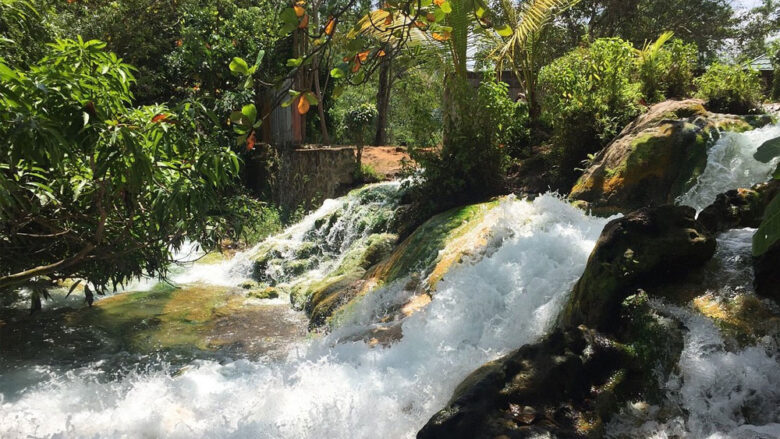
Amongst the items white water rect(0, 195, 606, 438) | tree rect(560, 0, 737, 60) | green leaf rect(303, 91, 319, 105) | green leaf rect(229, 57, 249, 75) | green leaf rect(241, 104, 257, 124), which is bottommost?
white water rect(0, 195, 606, 438)

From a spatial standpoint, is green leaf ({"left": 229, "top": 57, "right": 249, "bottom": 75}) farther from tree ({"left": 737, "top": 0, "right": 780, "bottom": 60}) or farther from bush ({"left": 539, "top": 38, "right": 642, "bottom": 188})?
tree ({"left": 737, "top": 0, "right": 780, "bottom": 60})

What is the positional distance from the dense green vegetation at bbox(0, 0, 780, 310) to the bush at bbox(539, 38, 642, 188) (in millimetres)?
28

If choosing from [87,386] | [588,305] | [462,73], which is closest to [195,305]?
[87,386]

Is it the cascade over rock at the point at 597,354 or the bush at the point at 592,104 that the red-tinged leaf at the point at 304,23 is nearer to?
the cascade over rock at the point at 597,354

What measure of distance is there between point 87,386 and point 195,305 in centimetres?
377

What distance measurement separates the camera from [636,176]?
332 inches

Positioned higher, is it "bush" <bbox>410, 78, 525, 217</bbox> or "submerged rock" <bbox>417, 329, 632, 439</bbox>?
"bush" <bbox>410, 78, 525, 217</bbox>

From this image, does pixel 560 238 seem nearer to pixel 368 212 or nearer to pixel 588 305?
pixel 588 305

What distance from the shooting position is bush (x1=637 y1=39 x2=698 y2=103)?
411 inches

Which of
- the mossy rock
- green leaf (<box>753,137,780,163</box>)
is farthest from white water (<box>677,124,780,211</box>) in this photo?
the mossy rock

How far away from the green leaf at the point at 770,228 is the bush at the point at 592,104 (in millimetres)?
7869

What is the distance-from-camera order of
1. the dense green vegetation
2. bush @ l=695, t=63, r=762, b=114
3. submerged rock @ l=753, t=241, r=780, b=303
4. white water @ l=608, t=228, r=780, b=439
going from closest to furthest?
the dense green vegetation < white water @ l=608, t=228, r=780, b=439 < submerged rock @ l=753, t=241, r=780, b=303 < bush @ l=695, t=63, r=762, b=114

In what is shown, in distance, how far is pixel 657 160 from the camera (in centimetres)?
838

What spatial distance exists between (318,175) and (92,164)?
11.2 m
